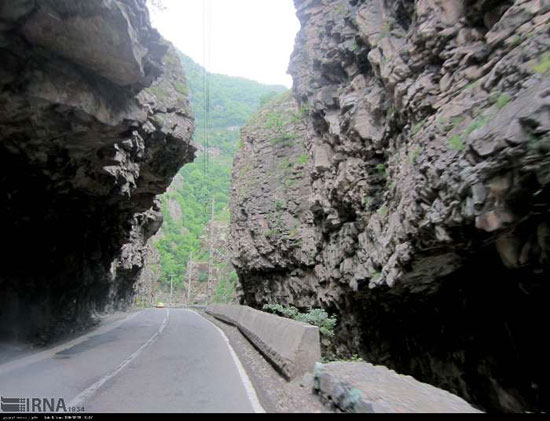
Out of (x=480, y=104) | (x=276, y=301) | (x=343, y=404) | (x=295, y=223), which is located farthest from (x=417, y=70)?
(x=276, y=301)

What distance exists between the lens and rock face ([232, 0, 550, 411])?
7406 millimetres

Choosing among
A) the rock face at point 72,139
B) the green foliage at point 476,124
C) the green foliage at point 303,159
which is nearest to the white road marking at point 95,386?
the rock face at point 72,139

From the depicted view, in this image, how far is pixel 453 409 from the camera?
14.2 ft

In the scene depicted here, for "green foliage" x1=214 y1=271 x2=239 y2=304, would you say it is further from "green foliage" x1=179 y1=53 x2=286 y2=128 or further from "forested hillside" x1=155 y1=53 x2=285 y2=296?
"green foliage" x1=179 y1=53 x2=286 y2=128

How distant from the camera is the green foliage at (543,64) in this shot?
22.1 feet

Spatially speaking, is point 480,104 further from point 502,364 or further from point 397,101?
point 502,364

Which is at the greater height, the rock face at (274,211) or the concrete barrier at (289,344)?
the rock face at (274,211)

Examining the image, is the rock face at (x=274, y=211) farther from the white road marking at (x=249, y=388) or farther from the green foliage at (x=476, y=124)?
the green foliage at (x=476, y=124)

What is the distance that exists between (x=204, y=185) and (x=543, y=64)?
9276 centimetres

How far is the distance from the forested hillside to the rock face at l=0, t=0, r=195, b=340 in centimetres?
6319

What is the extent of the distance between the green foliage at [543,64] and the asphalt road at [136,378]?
7.26 metres

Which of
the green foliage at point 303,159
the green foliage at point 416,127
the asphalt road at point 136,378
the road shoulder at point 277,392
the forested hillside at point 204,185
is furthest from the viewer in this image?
the forested hillside at point 204,185

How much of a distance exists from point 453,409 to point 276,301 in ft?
74.0

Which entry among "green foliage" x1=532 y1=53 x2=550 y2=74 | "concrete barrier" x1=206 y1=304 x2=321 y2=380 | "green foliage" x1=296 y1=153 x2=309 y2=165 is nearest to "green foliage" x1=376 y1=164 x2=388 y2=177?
"concrete barrier" x1=206 y1=304 x2=321 y2=380
